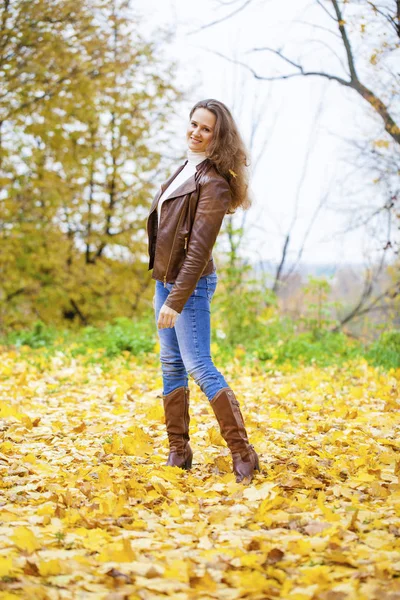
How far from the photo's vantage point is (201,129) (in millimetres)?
3145

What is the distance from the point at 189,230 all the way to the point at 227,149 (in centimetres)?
45

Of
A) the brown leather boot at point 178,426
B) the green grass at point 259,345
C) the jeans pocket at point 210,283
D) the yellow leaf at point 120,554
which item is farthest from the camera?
the green grass at point 259,345

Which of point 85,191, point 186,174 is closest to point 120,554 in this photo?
point 186,174

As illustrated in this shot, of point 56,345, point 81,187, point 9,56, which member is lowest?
point 56,345

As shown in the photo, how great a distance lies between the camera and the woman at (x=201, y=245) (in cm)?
303

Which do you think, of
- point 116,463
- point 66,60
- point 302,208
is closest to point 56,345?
point 66,60

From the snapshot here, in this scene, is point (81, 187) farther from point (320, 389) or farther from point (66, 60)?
point (320, 389)

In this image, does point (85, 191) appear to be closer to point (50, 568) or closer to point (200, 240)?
point (200, 240)

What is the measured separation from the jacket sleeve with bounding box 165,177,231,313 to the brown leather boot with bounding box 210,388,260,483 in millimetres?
490

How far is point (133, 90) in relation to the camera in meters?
12.4

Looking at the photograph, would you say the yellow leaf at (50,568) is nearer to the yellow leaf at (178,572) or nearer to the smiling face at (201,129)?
the yellow leaf at (178,572)

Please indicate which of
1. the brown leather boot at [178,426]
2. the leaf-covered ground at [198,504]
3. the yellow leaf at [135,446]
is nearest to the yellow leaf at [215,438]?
the leaf-covered ground at [198,504]

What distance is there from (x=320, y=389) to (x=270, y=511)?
10.7 ft

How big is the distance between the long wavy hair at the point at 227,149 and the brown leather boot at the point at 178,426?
114 centimetres
